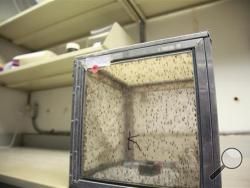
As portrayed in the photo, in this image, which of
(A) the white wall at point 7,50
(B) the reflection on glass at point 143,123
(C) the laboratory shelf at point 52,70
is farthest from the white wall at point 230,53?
(A) the white wall at point 7,50

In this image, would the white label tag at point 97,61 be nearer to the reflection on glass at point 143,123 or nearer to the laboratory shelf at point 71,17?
the reflection on glass at point 143,123

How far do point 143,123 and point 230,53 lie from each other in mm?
737

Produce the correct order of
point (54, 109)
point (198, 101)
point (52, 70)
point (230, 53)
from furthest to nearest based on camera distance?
point (54, 109)
point (52, 70)
point (230, 53)
point (198, 101)

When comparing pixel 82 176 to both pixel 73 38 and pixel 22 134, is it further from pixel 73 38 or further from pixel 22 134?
pixel 22 134

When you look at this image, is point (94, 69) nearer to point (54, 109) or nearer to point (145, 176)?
point (145, 176)

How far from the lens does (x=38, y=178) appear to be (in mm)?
706

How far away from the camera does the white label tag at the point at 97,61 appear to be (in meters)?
0.64

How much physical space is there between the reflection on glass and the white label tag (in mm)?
24

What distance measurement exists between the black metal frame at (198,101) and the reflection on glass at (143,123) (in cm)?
2

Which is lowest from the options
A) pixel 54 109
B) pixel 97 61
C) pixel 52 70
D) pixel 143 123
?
pixel 143 123

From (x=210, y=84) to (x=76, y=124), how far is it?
0.42m

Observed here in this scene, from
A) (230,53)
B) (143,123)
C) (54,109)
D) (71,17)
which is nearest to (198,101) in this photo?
(143,123)

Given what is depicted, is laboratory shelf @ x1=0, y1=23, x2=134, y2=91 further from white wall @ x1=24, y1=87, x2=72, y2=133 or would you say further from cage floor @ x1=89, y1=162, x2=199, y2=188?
cage floor @ x1=89, y1=162, x2=199, y2=188

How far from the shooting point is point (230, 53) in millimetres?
Result: 1056
